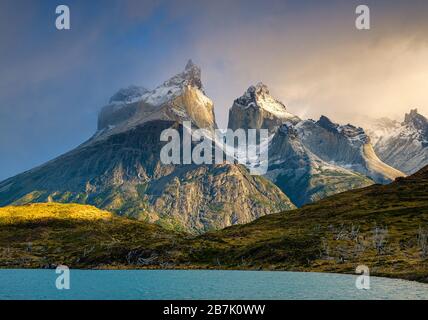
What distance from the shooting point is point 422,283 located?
107938mm

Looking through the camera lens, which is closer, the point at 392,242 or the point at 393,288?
the point at 393,288

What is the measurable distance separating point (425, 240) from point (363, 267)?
3291 centimetres
